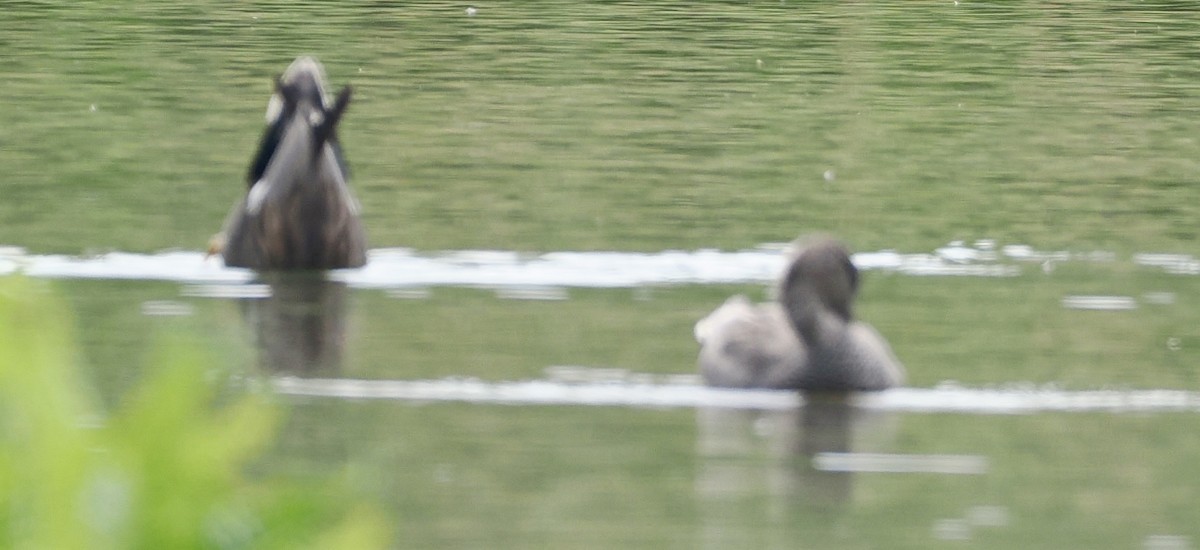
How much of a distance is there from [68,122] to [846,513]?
10.00 metres

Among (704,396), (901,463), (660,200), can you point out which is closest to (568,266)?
(660,200)

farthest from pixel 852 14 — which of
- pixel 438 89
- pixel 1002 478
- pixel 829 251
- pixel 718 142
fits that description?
pixel 1002 478

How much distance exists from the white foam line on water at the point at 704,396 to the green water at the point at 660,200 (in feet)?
0.55

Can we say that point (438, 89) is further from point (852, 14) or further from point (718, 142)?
point (852, 14)

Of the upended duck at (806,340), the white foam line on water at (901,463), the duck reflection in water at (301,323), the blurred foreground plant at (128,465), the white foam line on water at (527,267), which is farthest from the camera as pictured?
the white foam line on water at (527,267)

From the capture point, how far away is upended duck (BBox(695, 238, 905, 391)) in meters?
9.37

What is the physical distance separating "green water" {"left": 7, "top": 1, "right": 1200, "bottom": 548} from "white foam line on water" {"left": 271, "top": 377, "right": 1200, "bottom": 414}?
17cm

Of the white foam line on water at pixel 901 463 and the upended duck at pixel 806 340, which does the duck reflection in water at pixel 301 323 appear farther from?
the white foam line on water at pixel 901 463

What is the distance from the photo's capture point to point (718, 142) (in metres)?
16.0

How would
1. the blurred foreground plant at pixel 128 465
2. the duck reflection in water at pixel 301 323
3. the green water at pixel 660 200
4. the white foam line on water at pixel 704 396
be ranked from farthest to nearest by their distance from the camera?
the duck reflection in water at pixel 301 323 → the white foam line on water at pixel 704 396 → the green water at pixel 660 200 → the blurred foreground plant at pixel 128 465

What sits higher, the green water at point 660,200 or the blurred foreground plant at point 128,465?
the blurred foreground plant at point 128,465

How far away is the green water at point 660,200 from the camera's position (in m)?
7.68

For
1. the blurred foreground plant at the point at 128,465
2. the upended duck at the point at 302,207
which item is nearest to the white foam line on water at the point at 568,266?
the upended duck at the point at 302,207

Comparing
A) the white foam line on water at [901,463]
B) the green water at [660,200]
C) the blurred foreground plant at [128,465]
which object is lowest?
the green water at [660,200]
